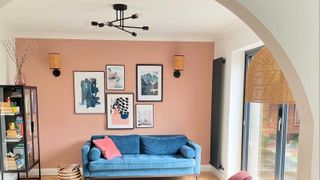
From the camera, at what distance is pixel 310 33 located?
1010 millimetres

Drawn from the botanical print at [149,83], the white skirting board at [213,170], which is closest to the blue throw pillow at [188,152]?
the white skirting board at [213,170]

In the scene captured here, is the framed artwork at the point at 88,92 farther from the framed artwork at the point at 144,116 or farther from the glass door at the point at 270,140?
the glass door at the point at 270,140

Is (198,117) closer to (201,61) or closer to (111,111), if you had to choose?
(201,61)

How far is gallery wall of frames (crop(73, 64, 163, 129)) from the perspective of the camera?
4.48 meters

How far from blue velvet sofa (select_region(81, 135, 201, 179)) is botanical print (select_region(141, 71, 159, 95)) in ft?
2.74

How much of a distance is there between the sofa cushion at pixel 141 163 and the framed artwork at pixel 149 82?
1115mm

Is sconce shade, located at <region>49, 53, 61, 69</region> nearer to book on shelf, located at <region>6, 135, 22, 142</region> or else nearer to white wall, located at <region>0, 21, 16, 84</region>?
white wall, located at <region>0, 21, 16, 84</region>

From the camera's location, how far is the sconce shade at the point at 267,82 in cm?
133

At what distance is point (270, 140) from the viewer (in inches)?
128

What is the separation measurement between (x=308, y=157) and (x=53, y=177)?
173 inches

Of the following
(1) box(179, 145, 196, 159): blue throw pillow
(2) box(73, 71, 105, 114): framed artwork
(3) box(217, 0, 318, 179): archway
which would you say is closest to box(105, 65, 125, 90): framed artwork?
(2) box(73, 71, 105, 114): framed artwork

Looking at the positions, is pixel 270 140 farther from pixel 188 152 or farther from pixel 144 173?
pixel 144 173

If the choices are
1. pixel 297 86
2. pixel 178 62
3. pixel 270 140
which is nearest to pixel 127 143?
pixel 178 62

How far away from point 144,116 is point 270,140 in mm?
Answer: 2238
